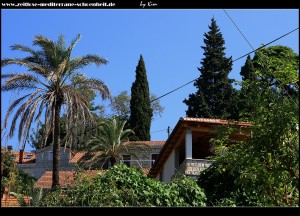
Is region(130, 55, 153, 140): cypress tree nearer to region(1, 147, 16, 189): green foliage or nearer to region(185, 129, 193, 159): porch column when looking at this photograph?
region(185, 129, 193, 159): porch column

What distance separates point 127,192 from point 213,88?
32612 millimetres

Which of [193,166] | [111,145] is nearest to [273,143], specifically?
[193,166]

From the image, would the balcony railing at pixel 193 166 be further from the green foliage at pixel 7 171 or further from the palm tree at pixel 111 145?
the palm tree at pixel 111 145

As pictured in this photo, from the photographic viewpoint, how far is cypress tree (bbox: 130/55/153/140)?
40.2 meters

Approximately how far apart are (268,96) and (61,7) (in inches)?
191

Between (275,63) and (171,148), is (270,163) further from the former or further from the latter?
(171,148)

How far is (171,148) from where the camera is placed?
20.9 metres

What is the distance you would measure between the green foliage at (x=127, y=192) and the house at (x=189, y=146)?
15.7 feet

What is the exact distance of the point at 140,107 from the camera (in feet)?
131

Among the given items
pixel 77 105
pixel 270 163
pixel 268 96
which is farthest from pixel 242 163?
pixel 77 105

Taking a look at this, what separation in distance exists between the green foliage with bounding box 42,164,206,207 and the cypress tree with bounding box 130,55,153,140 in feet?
95.7

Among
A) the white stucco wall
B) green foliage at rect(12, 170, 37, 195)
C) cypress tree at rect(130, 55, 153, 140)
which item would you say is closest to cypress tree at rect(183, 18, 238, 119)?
cypress tree at rect(130, 55, 153, 140)

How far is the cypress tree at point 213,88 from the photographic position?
40250 millimetres

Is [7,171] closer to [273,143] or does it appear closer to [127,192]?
[127,192]
